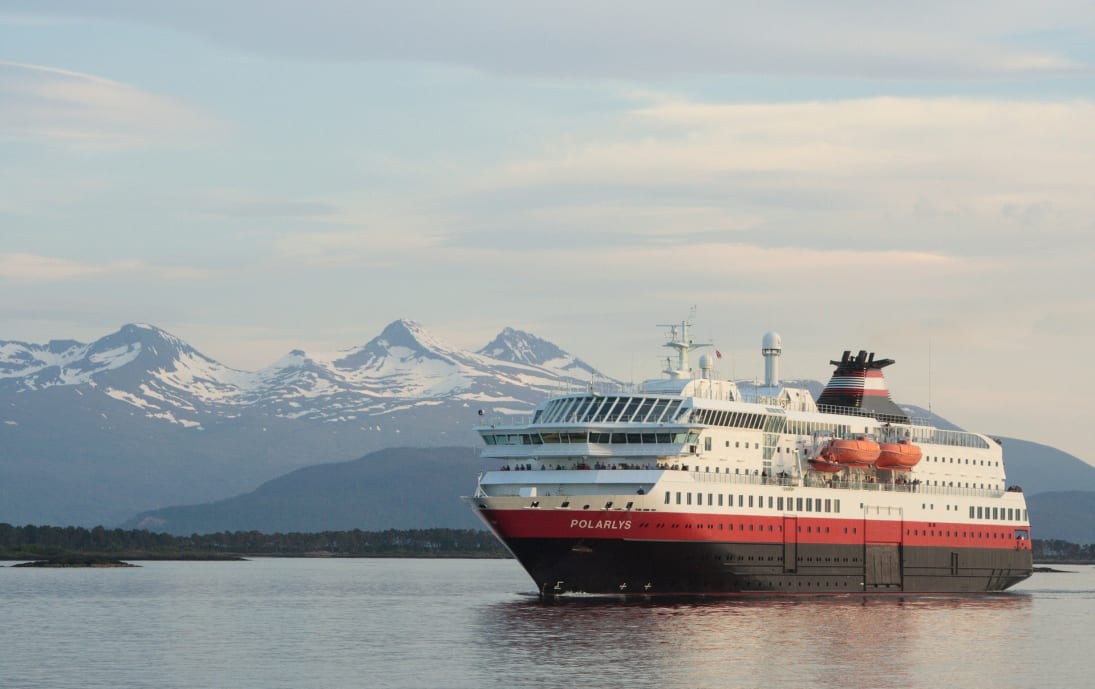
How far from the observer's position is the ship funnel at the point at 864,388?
4031 inches

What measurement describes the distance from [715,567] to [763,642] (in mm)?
15967

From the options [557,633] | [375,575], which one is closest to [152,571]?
[375,575]

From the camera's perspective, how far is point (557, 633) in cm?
7050

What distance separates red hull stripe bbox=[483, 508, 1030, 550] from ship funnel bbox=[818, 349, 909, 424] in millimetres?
7439

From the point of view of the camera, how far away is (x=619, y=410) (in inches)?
3413

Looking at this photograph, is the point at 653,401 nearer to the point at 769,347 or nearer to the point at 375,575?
the point at 769,347

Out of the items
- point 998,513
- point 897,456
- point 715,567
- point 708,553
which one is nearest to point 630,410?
point 708,553

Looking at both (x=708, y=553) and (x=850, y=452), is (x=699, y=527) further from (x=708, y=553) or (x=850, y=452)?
(x=850, y=452)

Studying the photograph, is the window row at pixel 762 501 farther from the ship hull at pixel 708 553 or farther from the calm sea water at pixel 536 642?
the calm sea water at pixel 536 642

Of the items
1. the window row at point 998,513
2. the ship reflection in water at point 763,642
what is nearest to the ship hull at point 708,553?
the ship reflection in water at point 763,642

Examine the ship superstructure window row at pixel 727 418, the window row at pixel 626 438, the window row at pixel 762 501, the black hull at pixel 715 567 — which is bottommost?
the black hull at pixel 715 567

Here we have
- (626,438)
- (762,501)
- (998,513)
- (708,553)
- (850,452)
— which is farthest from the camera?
(998,513)

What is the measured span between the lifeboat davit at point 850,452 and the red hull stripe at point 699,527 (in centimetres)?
305

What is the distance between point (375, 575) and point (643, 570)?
74.6 metres
